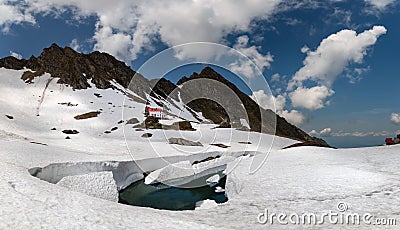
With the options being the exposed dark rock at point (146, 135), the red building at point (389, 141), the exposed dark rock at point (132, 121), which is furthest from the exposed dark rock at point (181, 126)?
the red building at point (389, 141)

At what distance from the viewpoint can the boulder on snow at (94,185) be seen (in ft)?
68.8

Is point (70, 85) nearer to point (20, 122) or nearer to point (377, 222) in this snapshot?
point (20, 122)

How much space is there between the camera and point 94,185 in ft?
72.0

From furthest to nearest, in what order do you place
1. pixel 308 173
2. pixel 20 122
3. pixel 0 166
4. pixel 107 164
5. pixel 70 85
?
pixel 70 85 → pixel 20 122 → pixel 107 164 → pixel 308 173 → pixel 0 166

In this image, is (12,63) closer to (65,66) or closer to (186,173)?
(65,66)

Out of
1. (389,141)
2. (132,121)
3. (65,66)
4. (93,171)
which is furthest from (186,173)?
(65,66)

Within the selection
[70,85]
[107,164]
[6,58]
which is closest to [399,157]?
[107,164]

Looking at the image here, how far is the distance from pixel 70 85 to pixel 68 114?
95.1ft

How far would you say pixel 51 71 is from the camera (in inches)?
4498
